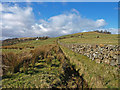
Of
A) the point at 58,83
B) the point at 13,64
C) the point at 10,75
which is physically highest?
the point at 13,64

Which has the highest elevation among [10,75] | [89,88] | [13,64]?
[13,64]

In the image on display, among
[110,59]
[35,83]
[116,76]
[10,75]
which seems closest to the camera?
[35,83]

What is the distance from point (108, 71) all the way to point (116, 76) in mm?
499

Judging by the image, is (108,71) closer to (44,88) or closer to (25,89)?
(44,88)

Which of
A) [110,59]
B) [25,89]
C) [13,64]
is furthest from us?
[110,59]

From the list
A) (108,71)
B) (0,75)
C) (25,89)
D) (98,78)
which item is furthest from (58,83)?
(108,71)

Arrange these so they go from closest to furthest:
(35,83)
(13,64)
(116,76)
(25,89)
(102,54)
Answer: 1. (25,89)
2. (35,83)
3. (116,76)
4. (13,64)
5. (102,54)

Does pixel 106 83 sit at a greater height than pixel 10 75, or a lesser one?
lesser

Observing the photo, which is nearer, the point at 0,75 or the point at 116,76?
the point at 0,75

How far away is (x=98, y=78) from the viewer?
4.41 m

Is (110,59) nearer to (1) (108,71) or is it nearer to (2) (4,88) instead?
(1) (108,71)

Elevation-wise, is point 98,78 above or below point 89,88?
above

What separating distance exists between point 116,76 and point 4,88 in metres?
5.49

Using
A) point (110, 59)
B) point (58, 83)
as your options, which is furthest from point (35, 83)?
point (110, 59)
